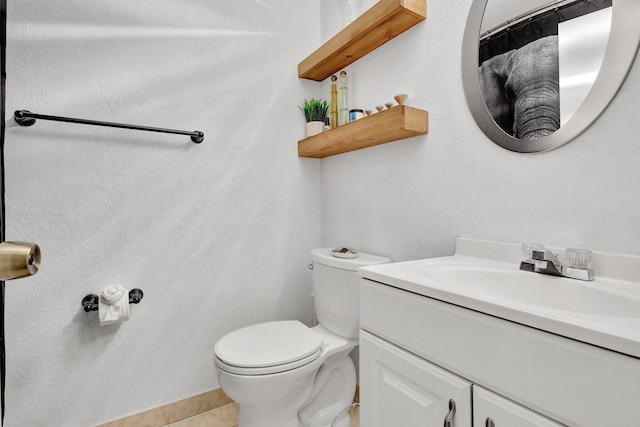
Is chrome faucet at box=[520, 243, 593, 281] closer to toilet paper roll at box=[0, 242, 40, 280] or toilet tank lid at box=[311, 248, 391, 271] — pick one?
toilet tank lid at box=[311, 248, 391, 271]

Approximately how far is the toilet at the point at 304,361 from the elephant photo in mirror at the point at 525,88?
70cm

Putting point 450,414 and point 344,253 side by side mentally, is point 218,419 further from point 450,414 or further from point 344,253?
point 450,414

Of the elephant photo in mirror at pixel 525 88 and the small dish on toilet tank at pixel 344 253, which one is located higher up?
the elephant photo in mirror at pixel 525 88

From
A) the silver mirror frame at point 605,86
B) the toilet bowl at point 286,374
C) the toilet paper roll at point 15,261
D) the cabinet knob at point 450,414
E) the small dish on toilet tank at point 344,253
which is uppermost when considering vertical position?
the silver mirror frame at point 605,86

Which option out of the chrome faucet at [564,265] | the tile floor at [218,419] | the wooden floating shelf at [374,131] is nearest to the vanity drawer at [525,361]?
the chrome faucet at [564,265]

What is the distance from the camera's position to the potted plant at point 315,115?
1.70 metres

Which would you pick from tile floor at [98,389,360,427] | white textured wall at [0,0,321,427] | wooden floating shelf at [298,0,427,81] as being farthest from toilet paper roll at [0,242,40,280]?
tile floor at [98,389,360,427]

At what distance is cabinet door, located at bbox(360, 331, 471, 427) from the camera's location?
672 millimetres

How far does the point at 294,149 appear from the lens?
1.78 m

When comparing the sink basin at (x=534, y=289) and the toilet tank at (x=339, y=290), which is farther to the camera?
the toilet tank at (x=339, y=290)

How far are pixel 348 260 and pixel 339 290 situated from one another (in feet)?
0.44

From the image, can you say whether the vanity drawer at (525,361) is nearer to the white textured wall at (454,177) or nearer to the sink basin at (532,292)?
the sink basin at (532,292)

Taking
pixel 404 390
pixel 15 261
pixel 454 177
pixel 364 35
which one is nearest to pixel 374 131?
pixel 454 177

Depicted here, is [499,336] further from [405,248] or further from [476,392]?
[405,248]
